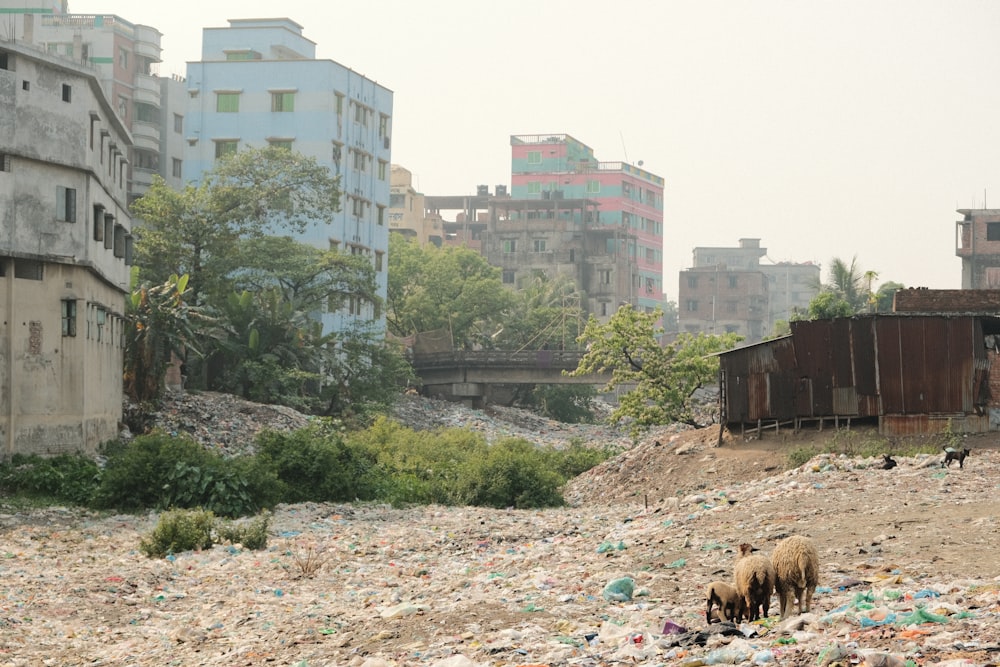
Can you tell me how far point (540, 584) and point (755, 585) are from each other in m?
3.51

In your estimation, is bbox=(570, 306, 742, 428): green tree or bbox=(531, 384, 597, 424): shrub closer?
bbox=(570, 306, 742, 428): green tree

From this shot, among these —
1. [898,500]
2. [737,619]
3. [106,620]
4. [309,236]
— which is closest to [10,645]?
[106,620]

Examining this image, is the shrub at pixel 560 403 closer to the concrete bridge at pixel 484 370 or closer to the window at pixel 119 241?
the concrete bridge at pixel 484 370

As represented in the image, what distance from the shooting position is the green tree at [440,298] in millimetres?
61375

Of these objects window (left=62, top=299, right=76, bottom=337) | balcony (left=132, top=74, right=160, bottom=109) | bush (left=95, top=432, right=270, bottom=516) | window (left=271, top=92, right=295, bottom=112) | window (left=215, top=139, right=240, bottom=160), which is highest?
balcony (left=132, top=74, right=160, bottom=109)

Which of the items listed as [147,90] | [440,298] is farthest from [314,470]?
[147,90]

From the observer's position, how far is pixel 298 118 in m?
54.4

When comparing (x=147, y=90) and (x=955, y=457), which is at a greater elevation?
(x=147, y=90)

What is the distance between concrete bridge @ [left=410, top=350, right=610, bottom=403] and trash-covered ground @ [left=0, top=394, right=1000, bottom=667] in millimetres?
31797

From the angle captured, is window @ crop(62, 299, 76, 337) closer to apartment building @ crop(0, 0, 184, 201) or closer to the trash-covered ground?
the trash-covered ground

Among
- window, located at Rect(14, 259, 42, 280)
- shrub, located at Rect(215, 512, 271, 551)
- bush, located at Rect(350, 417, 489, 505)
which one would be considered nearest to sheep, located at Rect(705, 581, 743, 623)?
shrub, located at Rect(215, 512, 271, 551)

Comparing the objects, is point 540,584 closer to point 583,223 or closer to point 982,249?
point 982,249

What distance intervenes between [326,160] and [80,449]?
29.3m

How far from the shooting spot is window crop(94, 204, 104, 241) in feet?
93.1
